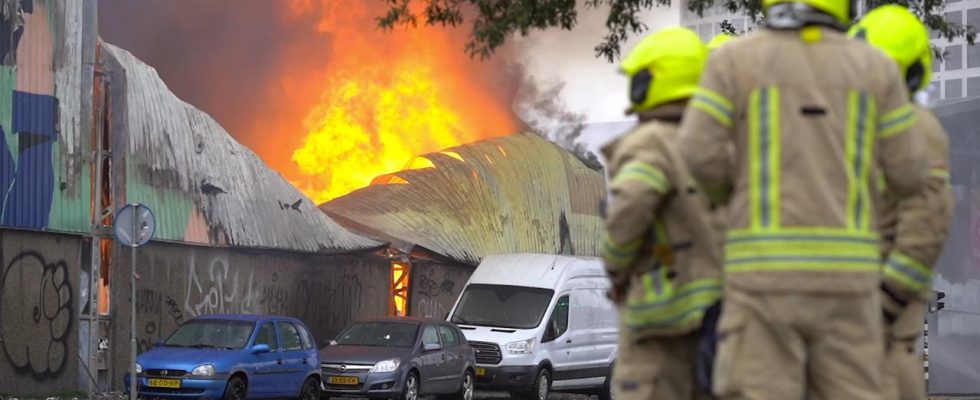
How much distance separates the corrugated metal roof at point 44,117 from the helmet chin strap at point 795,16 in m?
18.9

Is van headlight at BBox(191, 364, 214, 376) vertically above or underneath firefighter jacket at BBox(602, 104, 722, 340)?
underneath

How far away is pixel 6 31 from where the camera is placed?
22875mm

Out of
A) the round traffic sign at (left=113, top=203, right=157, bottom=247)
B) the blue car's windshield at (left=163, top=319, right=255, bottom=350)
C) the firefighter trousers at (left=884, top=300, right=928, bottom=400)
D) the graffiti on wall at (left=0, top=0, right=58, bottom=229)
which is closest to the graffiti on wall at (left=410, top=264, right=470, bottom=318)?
the graffiti on wall at (left=0, top=0, right=58, bottom=229)

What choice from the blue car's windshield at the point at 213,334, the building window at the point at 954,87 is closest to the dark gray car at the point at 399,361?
the blue car's windshield at the point at 213,334

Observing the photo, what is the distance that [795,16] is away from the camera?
17.7 feet

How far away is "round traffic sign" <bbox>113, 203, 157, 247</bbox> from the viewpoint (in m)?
19.5

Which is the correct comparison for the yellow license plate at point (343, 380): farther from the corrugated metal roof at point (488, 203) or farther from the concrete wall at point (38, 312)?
the corrugated metal roof at point (488, 203)

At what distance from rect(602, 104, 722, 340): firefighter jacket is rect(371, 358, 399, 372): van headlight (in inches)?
665

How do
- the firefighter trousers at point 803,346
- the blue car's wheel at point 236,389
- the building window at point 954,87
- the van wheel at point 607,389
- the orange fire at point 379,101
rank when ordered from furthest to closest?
the building window at point 954,87, the orange fire at point 379,101, the van wheel at point 607,389, the blue car's wheel at point 236,389, the firefighter trousers at point 803,346

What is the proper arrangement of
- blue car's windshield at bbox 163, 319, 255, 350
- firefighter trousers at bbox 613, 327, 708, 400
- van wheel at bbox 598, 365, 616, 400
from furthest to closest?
van wheel at bbox 598, 365, 616, 400, blue car's windshield at bbox 163, 319, 255, 350, firefighter trousers at bbox 613, 327, 708, 400

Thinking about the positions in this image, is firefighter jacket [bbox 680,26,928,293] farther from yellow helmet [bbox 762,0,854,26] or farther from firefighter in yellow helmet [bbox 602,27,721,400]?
firefighter in yellow helmet [bbox 602,27,721,400]

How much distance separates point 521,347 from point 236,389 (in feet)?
19.1

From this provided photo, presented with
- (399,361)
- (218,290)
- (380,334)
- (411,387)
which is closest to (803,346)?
(399,361)

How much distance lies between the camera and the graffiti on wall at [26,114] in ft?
74.8
